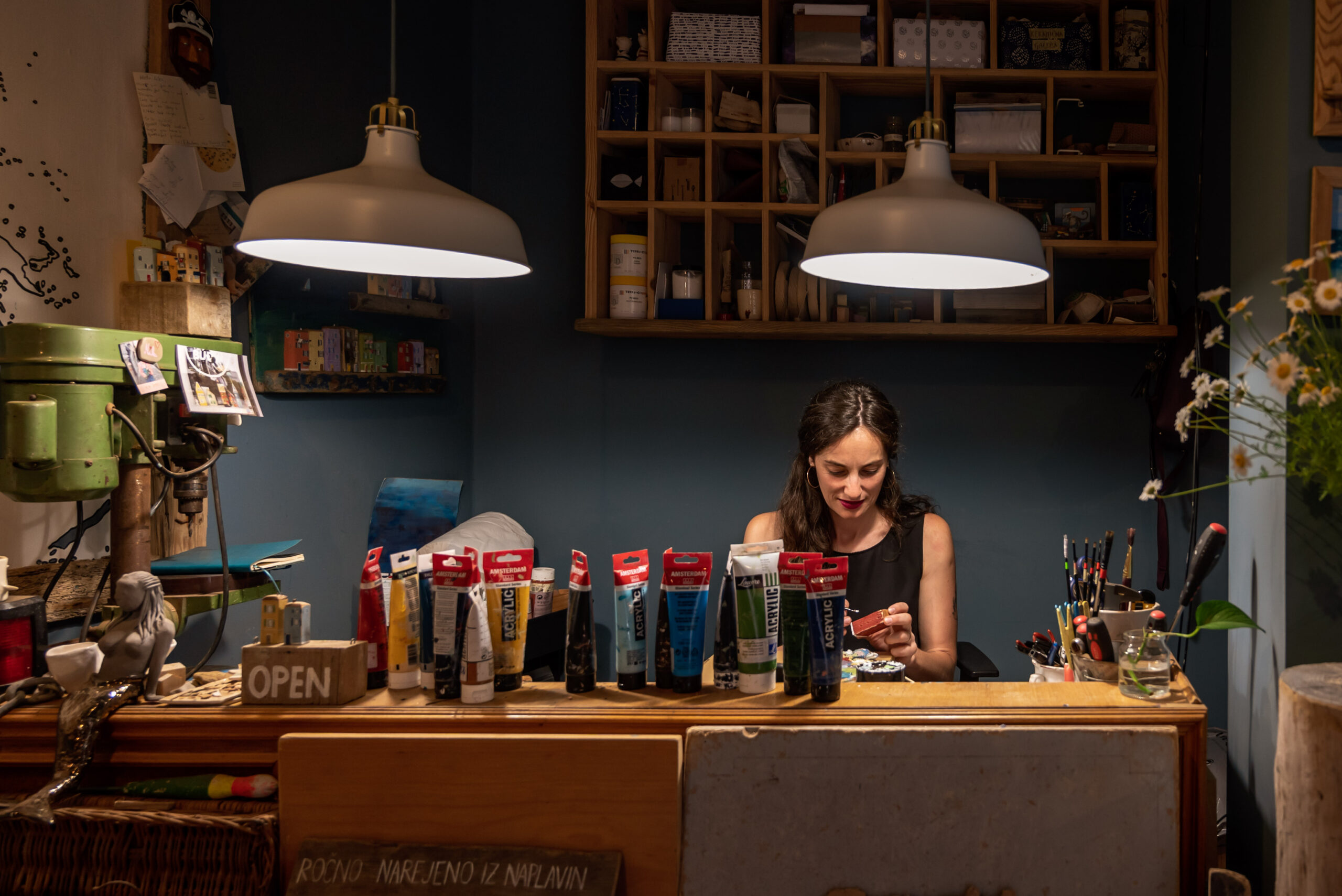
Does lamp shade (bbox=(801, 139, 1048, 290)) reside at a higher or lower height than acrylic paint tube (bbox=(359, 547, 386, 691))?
higher

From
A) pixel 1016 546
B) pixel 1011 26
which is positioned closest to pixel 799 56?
pixel 1011 26

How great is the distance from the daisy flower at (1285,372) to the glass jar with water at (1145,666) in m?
0.42

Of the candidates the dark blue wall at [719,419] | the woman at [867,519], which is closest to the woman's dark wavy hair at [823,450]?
the woman at [867,519]

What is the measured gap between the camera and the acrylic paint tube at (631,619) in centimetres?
124

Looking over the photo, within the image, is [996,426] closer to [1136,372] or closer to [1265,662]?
[1136,372]

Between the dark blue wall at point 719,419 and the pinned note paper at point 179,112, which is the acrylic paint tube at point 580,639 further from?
the dark blue wall at point 719,419

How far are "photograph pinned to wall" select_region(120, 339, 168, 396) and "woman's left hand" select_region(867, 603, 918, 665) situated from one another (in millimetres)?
1400

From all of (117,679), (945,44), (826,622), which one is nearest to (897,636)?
(826,622)

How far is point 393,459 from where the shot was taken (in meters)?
2.83

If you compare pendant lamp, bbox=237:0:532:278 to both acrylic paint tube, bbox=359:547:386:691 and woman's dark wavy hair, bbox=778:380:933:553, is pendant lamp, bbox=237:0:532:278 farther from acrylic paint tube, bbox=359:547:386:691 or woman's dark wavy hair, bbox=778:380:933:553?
woman's dark wavy hair, bbox=778:380:933:553

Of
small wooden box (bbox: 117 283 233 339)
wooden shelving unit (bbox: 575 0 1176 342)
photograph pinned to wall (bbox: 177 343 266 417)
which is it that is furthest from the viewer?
wooden shelving unit (bbox: 575 0 1176 342)

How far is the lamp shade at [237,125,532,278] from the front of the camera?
1213mm

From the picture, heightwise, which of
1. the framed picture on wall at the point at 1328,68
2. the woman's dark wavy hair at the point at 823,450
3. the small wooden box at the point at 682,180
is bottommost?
the woman's dark wavy hair at the point at 823,450

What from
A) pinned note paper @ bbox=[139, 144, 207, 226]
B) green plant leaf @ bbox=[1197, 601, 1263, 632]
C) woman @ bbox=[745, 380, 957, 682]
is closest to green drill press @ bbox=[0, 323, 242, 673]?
pinned note paper @ bbox=[139, 144, 207, 226]
